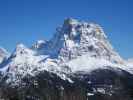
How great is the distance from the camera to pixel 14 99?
13875 cm

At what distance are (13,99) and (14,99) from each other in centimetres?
90

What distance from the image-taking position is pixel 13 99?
13788 cm
